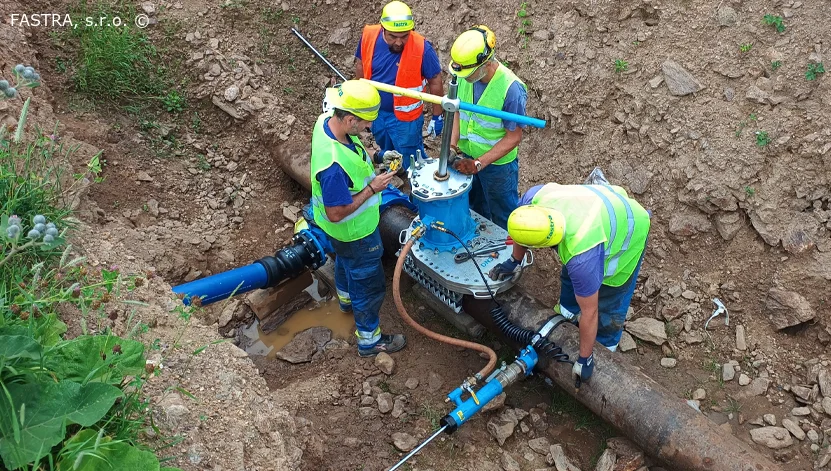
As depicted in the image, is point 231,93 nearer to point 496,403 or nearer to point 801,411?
point 496,403

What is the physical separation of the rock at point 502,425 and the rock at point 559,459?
26cm

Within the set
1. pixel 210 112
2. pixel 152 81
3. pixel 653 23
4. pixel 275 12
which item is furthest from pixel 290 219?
pixel 653 23

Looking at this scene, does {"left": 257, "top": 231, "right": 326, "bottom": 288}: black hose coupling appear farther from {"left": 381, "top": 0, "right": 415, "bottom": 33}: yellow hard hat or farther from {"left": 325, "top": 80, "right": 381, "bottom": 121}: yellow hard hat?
{"left": 381, "top": 0, "right": 415, "bottom": 33}: yellow hard hat

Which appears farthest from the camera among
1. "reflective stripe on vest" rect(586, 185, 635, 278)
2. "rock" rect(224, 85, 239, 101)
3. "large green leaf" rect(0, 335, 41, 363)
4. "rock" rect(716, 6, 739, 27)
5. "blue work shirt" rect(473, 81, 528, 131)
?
"rock" rect(224, 85, 239, 101)

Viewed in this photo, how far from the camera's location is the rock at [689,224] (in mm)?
4484

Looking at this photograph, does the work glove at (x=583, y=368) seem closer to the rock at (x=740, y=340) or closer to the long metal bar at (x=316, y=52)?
the rock at (x=740, y=340)

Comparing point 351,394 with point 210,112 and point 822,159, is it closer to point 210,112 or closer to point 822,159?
point 210,112

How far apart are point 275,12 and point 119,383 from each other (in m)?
4.84

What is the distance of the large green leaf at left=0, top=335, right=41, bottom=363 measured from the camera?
1.84 meters

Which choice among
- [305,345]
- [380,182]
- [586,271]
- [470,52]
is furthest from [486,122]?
[305,345]

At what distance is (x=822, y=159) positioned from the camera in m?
4.15

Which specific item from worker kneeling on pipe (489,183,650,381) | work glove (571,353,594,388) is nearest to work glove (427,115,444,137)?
worker kneeling on pipe (489,183,650,381)

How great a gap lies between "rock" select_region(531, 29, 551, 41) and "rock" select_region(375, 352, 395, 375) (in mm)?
3079

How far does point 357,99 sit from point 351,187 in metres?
0.54
